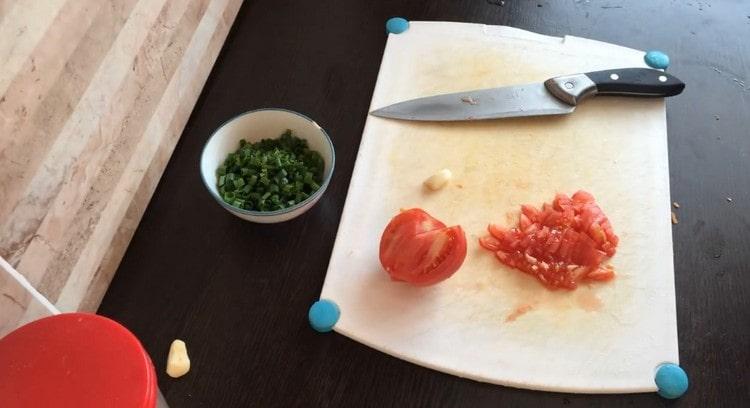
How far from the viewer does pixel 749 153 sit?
0.97 metres

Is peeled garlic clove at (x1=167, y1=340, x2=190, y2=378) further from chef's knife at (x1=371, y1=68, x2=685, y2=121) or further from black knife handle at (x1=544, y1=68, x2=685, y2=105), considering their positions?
black knife handle at (x1=544, y1=68, x2=685, y2=105)

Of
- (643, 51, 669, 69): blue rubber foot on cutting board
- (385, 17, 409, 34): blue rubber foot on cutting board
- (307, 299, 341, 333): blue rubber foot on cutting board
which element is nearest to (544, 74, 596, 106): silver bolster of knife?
(643, 51, 669, 69): blue rubber foot on cutting board

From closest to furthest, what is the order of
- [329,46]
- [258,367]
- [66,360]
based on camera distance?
[66,360] < [258,367] < [329,46]

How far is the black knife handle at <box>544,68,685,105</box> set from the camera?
3.16 feet

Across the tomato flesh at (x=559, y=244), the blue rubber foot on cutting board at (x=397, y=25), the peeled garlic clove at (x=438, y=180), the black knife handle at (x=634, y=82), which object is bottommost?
the tomato flesh at (x=559, y=244)

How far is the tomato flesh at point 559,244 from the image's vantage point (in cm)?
81

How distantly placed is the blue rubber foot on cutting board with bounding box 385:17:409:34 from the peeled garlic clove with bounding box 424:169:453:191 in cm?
33

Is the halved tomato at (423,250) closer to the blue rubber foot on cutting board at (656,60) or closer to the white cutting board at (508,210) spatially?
the white cutting board at (508,210)

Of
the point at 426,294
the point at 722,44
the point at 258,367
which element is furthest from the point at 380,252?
the point at 722,44

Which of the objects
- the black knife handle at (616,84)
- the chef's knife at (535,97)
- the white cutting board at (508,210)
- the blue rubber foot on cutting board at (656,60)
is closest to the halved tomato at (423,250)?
the white cutting board at (508,210)

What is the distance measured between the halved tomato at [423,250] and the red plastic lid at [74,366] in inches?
13.1

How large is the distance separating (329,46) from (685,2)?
2.27 feet

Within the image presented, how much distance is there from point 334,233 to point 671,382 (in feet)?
1.56

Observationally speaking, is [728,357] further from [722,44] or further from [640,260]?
[722,44]
